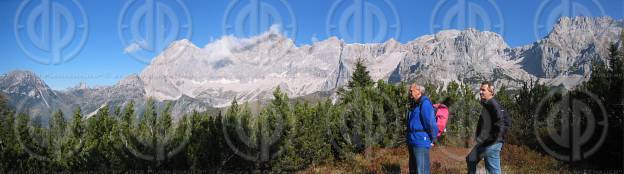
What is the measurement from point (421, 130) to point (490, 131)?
4.01 ft

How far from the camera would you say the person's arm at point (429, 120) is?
305 inches

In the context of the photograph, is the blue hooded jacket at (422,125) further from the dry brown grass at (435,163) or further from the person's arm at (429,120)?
the dry brown grass at (435,163)

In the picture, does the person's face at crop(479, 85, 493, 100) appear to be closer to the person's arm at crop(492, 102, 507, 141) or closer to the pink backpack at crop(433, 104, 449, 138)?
the person's arm at crop(492, 102, 507, 141)

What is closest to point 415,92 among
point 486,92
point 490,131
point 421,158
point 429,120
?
point 429,120

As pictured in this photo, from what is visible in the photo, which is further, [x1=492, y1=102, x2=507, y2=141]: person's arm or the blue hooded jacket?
[x1=492, y1=102, x2=507, y2=141]: person's arm

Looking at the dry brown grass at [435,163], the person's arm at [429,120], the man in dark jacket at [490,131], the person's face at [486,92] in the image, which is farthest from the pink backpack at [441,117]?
the dry brown grass at [435,163]

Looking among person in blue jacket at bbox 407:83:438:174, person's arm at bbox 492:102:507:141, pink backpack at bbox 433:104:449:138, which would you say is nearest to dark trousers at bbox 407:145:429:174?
person in blue jacket at bbox 407:83:438:174

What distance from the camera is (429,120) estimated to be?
773 cm

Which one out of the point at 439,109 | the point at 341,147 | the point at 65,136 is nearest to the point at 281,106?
the point at 341,147

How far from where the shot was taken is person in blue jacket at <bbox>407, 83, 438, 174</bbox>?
7777 mm

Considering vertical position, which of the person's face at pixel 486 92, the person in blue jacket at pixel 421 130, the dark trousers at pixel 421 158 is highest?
the person's face at pixel 486 92

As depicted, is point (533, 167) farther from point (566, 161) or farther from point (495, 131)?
point (495, 131)

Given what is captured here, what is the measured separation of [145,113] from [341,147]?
6833mm

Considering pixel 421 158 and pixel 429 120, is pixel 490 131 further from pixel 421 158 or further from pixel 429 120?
pixel 421 158
